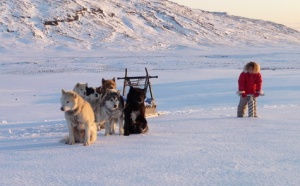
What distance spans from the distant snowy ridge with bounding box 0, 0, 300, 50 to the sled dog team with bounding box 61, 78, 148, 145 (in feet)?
284

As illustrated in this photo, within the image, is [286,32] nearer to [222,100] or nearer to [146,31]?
[146,31]

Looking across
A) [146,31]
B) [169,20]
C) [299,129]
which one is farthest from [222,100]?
Result: [169,20]

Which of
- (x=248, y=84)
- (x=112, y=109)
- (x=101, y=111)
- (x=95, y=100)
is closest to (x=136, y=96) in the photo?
(x=112, y=109)

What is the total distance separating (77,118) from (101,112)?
4.32 feet

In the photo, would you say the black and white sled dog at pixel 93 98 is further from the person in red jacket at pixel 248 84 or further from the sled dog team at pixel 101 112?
the person in red jacket at pixel 248 84

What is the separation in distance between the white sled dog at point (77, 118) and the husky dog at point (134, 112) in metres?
0.90

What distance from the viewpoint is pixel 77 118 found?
655 centimetres

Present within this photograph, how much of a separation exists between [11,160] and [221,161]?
8.46 feet

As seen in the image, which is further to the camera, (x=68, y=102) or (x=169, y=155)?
(x=68, y=102)

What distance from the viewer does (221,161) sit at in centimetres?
546

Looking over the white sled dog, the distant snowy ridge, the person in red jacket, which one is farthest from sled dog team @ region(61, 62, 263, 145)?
the distant snowy ridge

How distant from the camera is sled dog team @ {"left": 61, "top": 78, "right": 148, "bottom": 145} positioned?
652cm

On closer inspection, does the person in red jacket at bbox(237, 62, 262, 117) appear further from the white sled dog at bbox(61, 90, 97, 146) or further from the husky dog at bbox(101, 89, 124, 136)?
the white sled dog at bbox(61, 90, 97, 146)

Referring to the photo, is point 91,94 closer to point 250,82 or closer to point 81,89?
point 81,89
